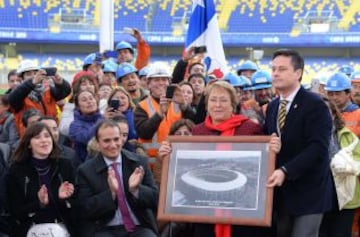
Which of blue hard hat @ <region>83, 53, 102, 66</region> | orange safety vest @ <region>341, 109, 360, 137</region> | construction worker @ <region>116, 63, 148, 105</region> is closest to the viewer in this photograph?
orange safety vest @ <region>341, 109, 360, 137</region>

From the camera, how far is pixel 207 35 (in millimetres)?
9289

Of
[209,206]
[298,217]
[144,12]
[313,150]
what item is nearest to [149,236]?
[209,206]

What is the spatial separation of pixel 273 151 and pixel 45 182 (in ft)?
6.59

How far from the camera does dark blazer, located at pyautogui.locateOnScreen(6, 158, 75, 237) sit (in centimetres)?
511

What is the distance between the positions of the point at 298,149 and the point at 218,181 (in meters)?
0.61

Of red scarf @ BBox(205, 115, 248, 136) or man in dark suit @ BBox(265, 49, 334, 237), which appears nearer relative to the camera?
man in dark suit @ BBox(265, 49, 334, 237)

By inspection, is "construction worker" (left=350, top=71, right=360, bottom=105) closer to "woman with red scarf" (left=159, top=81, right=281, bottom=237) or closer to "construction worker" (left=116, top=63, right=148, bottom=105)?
"construction worker" (left=116, top=63, right=148, bottom=105)

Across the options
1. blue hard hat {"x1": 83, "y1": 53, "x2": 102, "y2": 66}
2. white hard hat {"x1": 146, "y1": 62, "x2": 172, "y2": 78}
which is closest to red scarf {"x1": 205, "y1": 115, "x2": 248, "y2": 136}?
white hard hat {"x1": 146, "y1": 62, "x2": 172, "y2": 78}

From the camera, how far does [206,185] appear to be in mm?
4430

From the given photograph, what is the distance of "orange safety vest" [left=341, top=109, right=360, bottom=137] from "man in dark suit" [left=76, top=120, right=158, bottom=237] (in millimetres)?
1881

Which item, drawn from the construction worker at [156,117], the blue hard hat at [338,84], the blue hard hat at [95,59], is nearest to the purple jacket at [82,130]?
the construction worker at [156,117]

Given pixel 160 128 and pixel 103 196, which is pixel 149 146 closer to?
pixel 160 128

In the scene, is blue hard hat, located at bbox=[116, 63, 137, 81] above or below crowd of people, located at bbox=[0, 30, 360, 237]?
above

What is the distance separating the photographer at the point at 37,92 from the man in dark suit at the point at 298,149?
2852 mm
